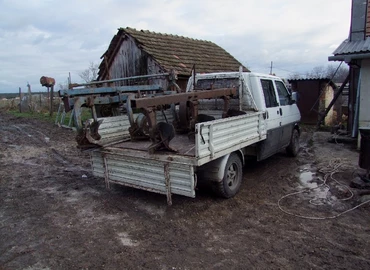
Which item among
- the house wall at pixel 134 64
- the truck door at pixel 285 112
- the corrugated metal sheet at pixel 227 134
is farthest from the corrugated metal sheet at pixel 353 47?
the house wall at pixel 134 64

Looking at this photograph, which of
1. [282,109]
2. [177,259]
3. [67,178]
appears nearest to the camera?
[177,259]

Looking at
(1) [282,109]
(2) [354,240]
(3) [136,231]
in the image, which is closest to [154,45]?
(1) [282,109]

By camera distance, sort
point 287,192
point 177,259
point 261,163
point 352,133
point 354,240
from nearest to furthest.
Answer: point 177,259 < point 354,240 < point 287,192 < point 261,163 < point 352,133

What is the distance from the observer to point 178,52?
12617mm

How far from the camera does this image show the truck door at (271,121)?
615 centimetres

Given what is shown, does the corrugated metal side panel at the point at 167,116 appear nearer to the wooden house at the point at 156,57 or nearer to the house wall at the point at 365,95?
the wooden house at the point at 156,57

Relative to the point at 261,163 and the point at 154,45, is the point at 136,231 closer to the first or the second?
the point at 261,163

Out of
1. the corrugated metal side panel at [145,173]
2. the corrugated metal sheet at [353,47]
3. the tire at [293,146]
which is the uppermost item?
the corrugated metal sheet at [353,47]

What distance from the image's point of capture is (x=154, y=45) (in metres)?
12.0

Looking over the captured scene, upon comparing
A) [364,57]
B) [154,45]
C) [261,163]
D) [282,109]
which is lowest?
[261,163]

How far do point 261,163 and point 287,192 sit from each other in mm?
2043

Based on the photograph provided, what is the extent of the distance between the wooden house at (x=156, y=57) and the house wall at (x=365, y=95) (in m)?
5.01

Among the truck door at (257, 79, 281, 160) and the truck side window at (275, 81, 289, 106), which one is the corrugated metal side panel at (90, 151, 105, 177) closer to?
the truck door at (257, 79, 281, 160)

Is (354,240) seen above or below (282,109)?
below
